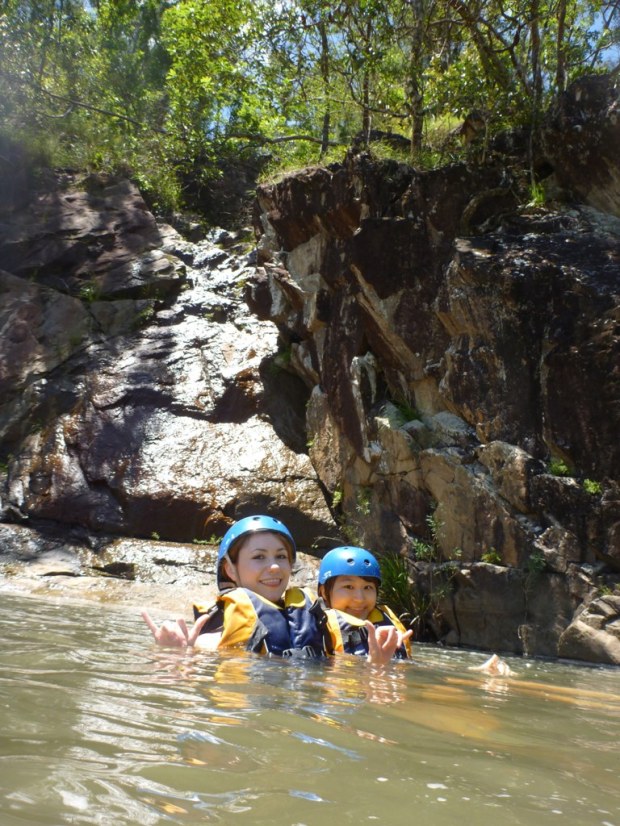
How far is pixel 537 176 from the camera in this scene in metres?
9.53

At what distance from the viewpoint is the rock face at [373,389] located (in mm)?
7418

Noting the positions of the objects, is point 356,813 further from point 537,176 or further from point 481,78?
point 481,78

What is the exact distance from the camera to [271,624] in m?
3.85

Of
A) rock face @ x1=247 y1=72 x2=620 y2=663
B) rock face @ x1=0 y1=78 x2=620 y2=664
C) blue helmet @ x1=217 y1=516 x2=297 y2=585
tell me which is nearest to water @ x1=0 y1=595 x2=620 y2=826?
blue helmet @ x1=217 y1=516 x2=297 y2=585

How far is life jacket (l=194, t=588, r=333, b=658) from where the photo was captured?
150 inches

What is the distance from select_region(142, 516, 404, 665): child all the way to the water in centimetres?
21

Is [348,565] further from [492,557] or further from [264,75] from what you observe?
[264,75]

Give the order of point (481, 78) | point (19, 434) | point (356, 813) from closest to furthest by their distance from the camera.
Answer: point (356, 813) → point (481, 78) → point (19, 434)

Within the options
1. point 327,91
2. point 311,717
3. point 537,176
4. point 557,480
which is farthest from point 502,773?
point 327,91

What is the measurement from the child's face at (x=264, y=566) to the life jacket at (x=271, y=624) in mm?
133

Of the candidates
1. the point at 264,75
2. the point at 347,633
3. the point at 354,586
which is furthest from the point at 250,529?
the point at 264,75

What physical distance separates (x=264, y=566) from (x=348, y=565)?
790 millimetres

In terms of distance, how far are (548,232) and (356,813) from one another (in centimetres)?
834

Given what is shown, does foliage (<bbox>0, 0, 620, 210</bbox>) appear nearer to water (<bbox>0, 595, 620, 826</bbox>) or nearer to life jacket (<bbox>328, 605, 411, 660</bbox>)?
life jacket (<bbox>328, 605, 411, 660</bbox>)
